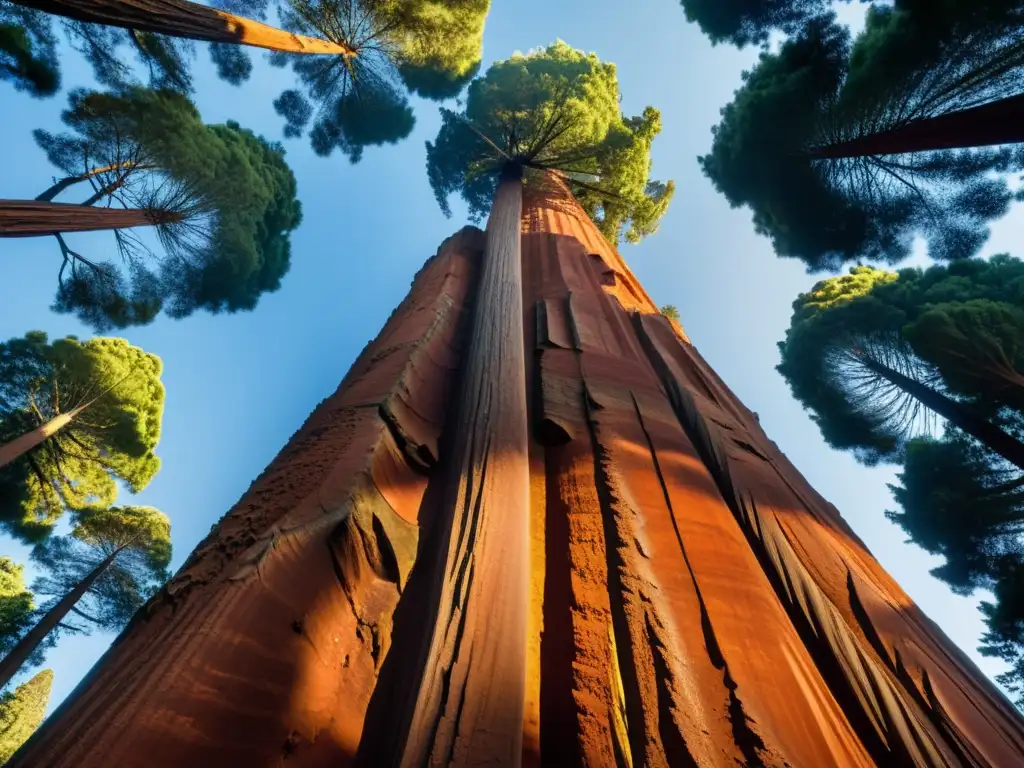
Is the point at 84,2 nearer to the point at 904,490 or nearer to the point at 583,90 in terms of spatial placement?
the point at 583,90

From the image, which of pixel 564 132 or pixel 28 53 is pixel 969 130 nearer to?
pixel 564 132

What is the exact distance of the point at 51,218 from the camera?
5.77m

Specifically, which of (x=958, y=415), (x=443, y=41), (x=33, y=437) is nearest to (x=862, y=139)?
(x=958, y=415)

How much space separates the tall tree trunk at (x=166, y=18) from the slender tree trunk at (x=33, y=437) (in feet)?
22.2

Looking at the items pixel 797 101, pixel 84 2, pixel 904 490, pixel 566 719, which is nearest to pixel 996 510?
pixel 904 490

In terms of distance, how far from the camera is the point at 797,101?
7656 mm

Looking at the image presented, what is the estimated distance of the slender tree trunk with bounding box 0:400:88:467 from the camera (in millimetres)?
8469

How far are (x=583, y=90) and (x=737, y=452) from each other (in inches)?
281

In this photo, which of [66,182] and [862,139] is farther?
[66,182]

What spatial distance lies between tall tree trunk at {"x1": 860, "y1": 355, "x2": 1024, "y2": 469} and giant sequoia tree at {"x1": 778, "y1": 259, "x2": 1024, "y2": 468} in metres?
0.02

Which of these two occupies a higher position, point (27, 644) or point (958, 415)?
point (958, 415)

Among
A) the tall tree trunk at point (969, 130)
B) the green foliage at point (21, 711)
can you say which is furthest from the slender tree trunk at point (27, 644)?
the tall tree trunk at point (969, 130)

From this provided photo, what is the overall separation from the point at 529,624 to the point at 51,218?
695 centimetres

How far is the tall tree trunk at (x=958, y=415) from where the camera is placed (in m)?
7.79
